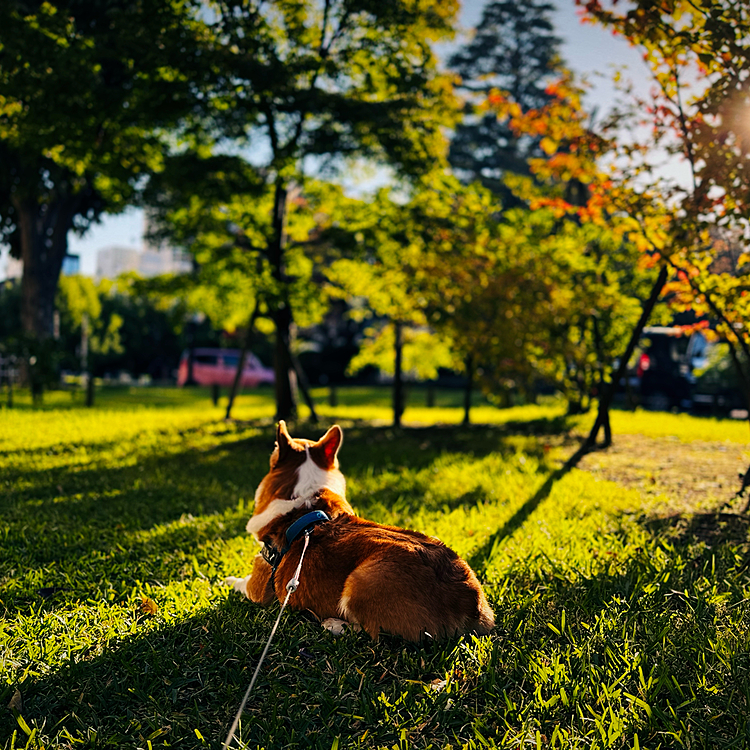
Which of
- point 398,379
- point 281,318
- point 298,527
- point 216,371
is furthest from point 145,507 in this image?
point 216,371

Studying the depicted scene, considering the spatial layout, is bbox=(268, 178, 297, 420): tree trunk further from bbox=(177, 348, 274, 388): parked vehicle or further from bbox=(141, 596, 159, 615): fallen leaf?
bbox=(177, 348, 274, 388): parked vehicle

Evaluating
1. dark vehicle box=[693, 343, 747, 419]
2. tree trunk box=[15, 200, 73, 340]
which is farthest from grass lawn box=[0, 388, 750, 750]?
tree trunk box=[15, 200, 73, 340]

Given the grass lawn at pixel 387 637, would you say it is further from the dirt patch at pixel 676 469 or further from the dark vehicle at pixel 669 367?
the dark vehicle at pixel 669 367

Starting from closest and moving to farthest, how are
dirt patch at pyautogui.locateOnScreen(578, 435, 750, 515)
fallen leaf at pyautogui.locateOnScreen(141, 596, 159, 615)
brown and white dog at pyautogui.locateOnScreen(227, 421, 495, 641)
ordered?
brown and white dog at pyautogui.locateOnScreen(227, 421, 495, 641)
fallen leaf at pyautogui.locateOnScreen(141, 596, 159, 615)
dirt patch at pyautogui.locateOnScreen(578, 435, 750, 515)

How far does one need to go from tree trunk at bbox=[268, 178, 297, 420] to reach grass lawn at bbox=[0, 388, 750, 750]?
16.5 feet

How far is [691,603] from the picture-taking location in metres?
3.19

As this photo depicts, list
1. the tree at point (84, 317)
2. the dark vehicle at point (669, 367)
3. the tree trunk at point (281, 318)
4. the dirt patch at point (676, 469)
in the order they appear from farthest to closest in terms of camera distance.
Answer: the tree at point (84, 317), the dark vehicle at point (669, 367), the tree trunk at point (281, 318), the dirt patch at point (676, 469)

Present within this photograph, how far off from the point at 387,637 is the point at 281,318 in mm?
8943

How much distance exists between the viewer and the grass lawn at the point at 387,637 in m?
2.17

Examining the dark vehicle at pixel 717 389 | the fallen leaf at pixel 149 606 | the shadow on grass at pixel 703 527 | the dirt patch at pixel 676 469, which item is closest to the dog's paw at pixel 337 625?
the fallen leaf at pixel 149 606

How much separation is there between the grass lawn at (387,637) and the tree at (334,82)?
512cm

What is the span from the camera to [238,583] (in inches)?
132

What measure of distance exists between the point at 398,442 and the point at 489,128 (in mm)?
25565

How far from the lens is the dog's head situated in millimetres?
3180
